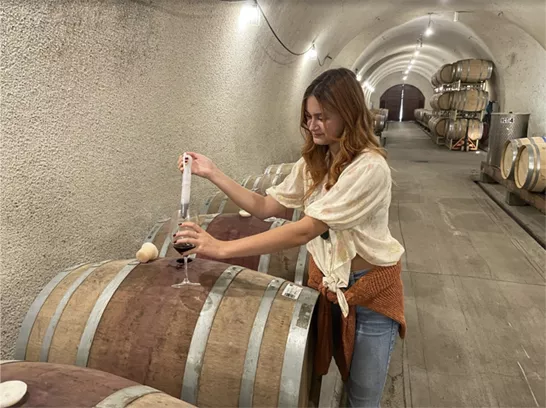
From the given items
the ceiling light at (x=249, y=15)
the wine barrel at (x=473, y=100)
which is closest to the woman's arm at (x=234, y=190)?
the ceiling light at (x=249, y=15)

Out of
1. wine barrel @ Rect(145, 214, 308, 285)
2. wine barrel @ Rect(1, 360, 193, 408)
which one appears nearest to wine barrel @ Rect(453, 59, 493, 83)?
wine barrel @ Rect(145, 214, 308, 285)

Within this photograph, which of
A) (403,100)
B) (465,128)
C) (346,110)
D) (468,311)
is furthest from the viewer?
(403,100)

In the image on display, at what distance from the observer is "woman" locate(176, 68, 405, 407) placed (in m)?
1.41

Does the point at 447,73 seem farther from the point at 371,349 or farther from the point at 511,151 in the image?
the point at 371,349

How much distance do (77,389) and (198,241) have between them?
1.73 ft

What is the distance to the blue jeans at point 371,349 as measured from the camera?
1657 millimetres

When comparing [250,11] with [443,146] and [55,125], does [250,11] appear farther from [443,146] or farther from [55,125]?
[443,146]

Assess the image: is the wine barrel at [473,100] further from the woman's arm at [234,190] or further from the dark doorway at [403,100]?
the dark doorway at [403,100]

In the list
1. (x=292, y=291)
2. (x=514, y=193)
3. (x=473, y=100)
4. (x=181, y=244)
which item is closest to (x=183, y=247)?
(x=181, y=244)

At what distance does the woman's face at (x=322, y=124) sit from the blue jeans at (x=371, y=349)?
67 cm

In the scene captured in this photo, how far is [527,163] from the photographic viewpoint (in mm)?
5383

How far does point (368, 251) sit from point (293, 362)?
47 centimetres

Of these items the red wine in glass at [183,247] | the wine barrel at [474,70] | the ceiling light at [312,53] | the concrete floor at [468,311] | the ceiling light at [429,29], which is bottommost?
the concrete floor at [468,311]

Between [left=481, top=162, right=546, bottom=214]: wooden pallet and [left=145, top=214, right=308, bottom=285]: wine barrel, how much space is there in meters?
4.35
